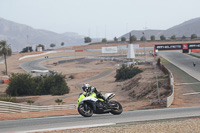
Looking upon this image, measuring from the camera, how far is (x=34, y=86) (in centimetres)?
4750

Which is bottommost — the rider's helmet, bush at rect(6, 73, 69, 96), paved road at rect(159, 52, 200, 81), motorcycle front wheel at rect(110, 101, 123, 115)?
bush at rect(6, 73, 69, 96)

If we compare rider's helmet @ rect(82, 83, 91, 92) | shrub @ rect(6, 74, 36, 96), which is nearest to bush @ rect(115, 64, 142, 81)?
shrub @ rect(6, 74, 36, 96)

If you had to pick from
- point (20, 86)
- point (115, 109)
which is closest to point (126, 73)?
point (20, 86)

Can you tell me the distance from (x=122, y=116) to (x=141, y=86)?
2673cm

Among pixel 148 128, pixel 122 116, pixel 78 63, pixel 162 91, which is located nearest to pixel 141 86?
pixel 162 91

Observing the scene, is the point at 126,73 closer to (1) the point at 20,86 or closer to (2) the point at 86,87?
(1) the point at 20,86

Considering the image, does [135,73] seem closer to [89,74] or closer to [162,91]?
[89,74]

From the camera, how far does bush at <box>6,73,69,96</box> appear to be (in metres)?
46.0

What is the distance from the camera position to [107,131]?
423 inches

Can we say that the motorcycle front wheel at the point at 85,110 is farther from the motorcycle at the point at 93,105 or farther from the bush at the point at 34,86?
the bush at the point at 34,86

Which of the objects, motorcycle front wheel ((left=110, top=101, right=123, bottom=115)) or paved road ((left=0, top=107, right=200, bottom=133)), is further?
motorcycle front wheel ((left=110, top=101, right=123, bottom=115))

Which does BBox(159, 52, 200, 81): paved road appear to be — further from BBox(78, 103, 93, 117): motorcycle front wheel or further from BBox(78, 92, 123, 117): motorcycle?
BBox(78, 103, 93, 117): motorcycle front wheel

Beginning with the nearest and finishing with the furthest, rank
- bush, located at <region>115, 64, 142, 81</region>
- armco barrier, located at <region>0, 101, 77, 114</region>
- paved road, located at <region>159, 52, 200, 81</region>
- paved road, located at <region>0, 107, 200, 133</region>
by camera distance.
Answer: paved road, located at <region>0, 107, 200, 133</region>, armco barrier, located at <region>0, 101, 77, 114</region>, paved road, located at <region>159, 52, 200, 81</region>, bush, located at <region>115, 64, 142, 81</region>

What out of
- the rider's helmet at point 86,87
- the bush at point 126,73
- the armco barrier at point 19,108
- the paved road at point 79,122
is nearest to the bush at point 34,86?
the bush at point 126,73
